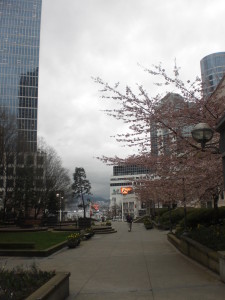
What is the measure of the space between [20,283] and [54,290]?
0.74 m

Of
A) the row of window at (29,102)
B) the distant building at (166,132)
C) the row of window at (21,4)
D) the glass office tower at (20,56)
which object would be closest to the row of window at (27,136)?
the glass office tower at (20,56)

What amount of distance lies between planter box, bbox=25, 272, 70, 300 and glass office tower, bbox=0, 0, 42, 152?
11397 centimetres

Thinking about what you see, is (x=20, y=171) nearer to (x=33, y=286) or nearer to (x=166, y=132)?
(x=166, y=132)

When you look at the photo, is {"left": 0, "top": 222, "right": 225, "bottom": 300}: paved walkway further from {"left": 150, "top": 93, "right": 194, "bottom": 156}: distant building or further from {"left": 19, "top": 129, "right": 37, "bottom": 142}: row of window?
{"left": 19, "top": 129, "right": 37, "bottom": 142}: row of window

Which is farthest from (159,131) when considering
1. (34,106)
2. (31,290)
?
(34,106)

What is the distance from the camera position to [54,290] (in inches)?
245

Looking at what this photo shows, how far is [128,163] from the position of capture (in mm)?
13188

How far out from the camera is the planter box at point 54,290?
555cm

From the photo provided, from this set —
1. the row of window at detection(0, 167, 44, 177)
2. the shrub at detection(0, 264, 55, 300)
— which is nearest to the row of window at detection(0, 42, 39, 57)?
the row of window at detection(0, 167, 44, 177)

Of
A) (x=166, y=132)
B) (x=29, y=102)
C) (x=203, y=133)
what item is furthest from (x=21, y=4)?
(x=203, y=133)

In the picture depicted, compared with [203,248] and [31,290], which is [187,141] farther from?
[31,290]

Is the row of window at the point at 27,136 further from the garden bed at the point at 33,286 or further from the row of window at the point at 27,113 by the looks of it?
the garden bed at the point at 33,286

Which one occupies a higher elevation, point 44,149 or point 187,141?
point 44,149

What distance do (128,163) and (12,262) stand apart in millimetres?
6792
